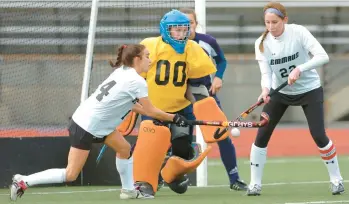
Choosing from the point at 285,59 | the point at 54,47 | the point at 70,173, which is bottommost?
the point at 70,173

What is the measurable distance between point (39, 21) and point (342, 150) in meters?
5.47

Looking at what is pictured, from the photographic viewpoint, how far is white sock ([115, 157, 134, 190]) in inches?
318

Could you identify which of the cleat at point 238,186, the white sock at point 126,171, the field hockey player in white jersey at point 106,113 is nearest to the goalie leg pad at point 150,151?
the white sock at point 126,171

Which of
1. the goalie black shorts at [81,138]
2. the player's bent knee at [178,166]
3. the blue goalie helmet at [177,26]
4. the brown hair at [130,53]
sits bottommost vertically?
the player's bent knee at [178,166]

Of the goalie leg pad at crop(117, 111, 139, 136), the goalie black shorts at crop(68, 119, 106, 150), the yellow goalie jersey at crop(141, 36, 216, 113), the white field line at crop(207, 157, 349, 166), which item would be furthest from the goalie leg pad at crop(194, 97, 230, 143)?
the white field line at crop(207, 157, 349, 166)

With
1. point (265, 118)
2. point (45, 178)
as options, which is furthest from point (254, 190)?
point (45, 178)

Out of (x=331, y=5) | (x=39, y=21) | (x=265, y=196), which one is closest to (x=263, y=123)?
(x=265, y=196)

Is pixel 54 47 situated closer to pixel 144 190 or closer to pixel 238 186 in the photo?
pixel 238 186

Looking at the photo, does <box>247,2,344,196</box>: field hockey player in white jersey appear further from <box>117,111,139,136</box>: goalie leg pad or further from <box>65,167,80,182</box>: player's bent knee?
<box>65,167,80,182</box>: player's bent knee

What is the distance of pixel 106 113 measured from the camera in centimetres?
772

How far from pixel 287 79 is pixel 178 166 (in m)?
1.11

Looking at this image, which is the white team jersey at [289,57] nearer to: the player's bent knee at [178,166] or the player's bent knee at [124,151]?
the player's bent knee at [178,166]

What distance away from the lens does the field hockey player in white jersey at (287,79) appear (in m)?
8.10

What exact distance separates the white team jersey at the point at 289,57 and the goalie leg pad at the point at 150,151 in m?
0.89
